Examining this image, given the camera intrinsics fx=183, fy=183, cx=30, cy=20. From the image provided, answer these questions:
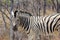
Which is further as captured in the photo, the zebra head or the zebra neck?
the zebra neck

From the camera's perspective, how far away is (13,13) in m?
3.88

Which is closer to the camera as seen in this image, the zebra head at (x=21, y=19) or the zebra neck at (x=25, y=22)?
the zebra head at (x=21, y=19)

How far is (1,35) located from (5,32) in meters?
0.14

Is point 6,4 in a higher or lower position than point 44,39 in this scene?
higher

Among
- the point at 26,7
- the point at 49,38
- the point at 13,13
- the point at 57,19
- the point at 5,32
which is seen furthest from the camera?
the point at 26,7

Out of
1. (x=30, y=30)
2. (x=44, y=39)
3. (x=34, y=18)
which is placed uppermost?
(x=34, y=18)

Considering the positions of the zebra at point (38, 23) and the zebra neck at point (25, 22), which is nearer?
the zebra at point (38, 23)

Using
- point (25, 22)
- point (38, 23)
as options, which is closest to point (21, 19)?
point (25, 22)

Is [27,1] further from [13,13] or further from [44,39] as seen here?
[13,13]

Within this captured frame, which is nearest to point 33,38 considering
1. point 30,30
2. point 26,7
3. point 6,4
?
point 30,30

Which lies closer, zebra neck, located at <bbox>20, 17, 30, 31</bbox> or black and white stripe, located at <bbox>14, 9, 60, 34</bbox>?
black and white stripe, located at <bbox>14, 9, 60, 34</bbox>

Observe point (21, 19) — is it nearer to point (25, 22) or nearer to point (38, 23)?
point (25, 22)

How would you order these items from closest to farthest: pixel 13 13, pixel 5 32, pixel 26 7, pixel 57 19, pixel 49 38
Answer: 1. pixel 57 19
2. pixel 13 13
3. pixel 49 38
4. pixel 5 32
5. pixel 26 7

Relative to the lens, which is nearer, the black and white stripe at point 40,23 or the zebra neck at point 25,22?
the black and white stripe at point 40,23
